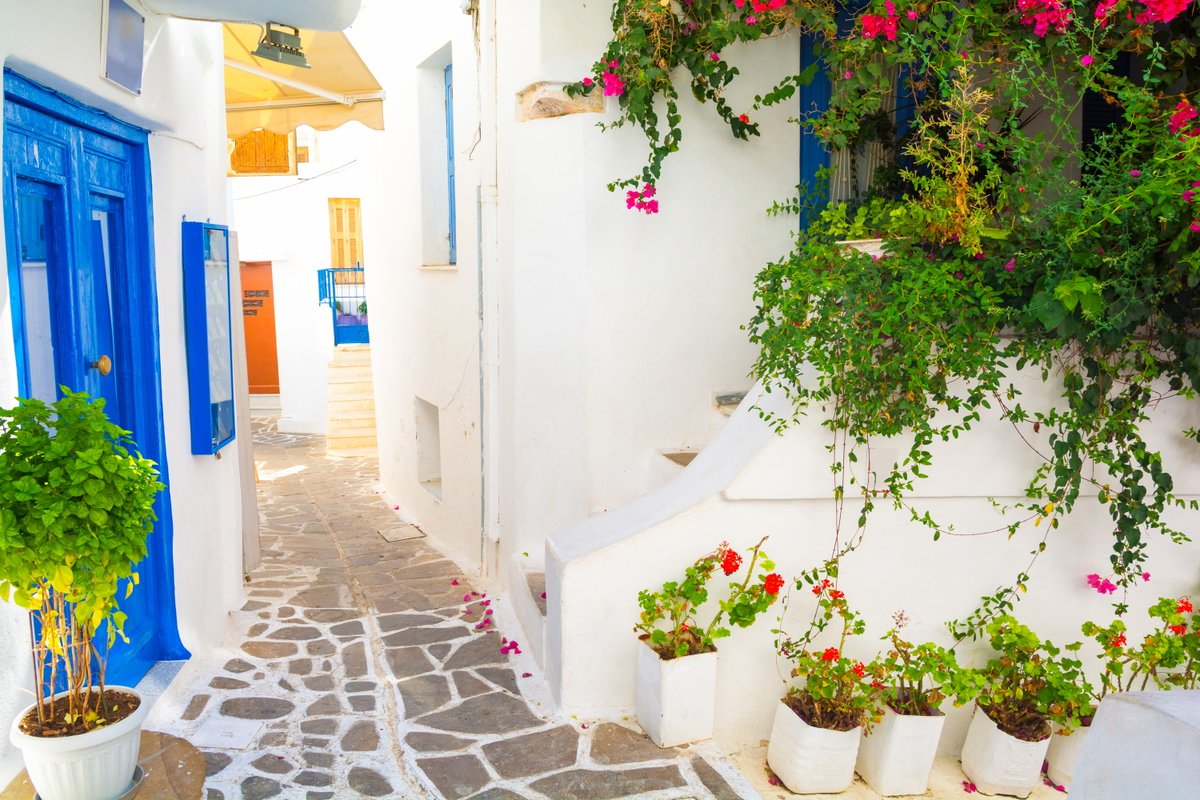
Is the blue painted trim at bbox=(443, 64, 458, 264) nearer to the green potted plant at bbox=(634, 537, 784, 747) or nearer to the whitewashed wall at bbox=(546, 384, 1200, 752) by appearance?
the whitewashed wall at bbox=(546, 384, 1200, 752)

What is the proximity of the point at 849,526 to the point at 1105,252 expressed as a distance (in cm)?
155

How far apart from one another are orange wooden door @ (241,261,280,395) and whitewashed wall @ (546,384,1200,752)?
54.7ft

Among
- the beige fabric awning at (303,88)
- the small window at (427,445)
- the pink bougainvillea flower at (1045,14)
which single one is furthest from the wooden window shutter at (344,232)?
the pink bougainvillea flower at (1045,14)

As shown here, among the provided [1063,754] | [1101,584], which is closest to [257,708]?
[1063,754]

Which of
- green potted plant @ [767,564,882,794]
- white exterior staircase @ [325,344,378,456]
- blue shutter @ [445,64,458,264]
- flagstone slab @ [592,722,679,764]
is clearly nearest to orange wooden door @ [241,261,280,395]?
white exterior staircase @ [325,344,378,456]

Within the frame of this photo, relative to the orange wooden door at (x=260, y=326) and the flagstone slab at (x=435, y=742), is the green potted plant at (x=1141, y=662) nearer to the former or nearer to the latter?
the flagstone slab at (x=435, y=742)

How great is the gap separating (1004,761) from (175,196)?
4.94 meters

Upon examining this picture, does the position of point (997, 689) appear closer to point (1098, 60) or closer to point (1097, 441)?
point (1097, 441)

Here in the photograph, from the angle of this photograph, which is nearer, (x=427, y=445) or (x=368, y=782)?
(x=368, y=782)

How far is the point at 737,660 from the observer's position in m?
4.73

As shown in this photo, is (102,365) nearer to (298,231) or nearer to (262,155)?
(262,155)

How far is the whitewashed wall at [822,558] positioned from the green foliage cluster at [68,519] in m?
1.95

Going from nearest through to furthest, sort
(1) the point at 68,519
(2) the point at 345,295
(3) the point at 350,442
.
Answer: (1) the point at 68,519 < (3) the point at 350,442 < (2) the point at 345,295

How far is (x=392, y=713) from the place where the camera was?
510 cm
